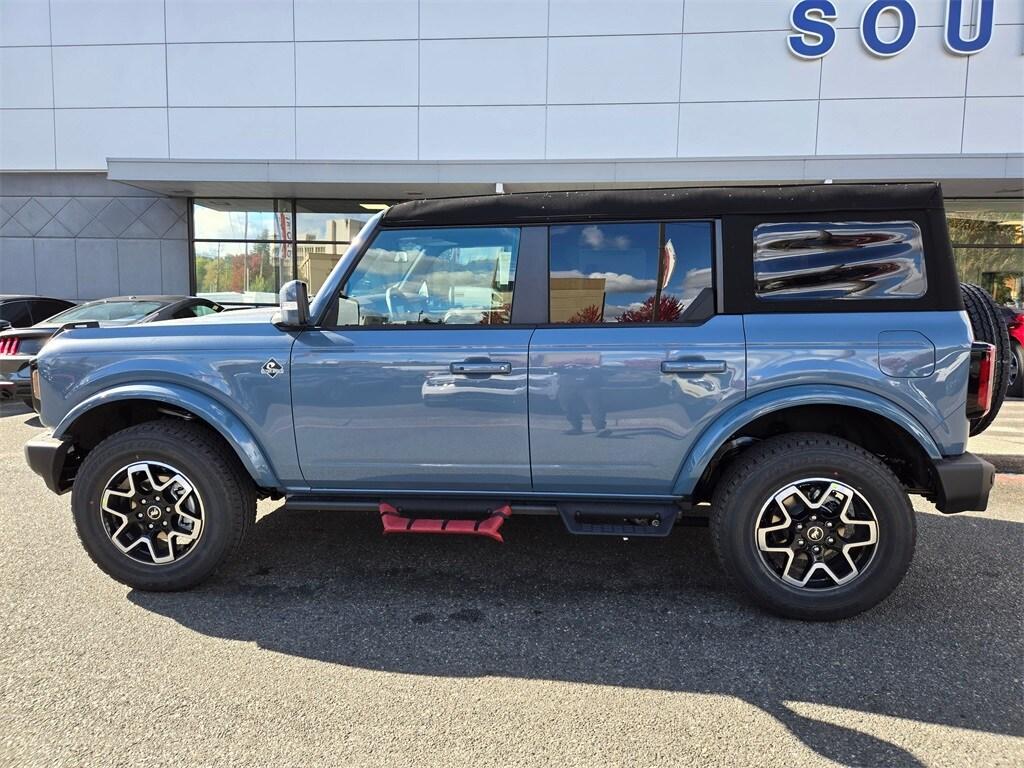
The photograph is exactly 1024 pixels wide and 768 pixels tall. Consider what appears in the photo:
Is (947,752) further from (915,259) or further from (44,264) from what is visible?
(44,264)

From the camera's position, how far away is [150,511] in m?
3.45

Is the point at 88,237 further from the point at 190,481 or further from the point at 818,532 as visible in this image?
the point at 818,532

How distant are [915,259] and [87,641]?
423 cm

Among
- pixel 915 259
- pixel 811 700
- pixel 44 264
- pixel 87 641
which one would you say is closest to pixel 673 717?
pixel 811 700

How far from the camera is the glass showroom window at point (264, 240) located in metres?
15.5

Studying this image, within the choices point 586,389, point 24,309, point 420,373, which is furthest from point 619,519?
point 24,309

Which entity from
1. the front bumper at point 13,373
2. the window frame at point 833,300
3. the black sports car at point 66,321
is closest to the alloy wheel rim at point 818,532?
the window frame at point 833,300

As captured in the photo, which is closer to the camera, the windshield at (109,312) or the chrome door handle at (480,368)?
the chrome door handle at (480,368)

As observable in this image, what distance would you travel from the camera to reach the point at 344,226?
1555 cm

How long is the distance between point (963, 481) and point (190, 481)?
3.77m

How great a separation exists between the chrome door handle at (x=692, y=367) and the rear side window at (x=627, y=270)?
0.24 meters

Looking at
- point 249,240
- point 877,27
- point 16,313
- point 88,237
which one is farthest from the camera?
point 249,240

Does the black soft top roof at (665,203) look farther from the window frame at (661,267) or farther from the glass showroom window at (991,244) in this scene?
the glass showroom window at (991,244)

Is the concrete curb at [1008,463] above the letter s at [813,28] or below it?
below
